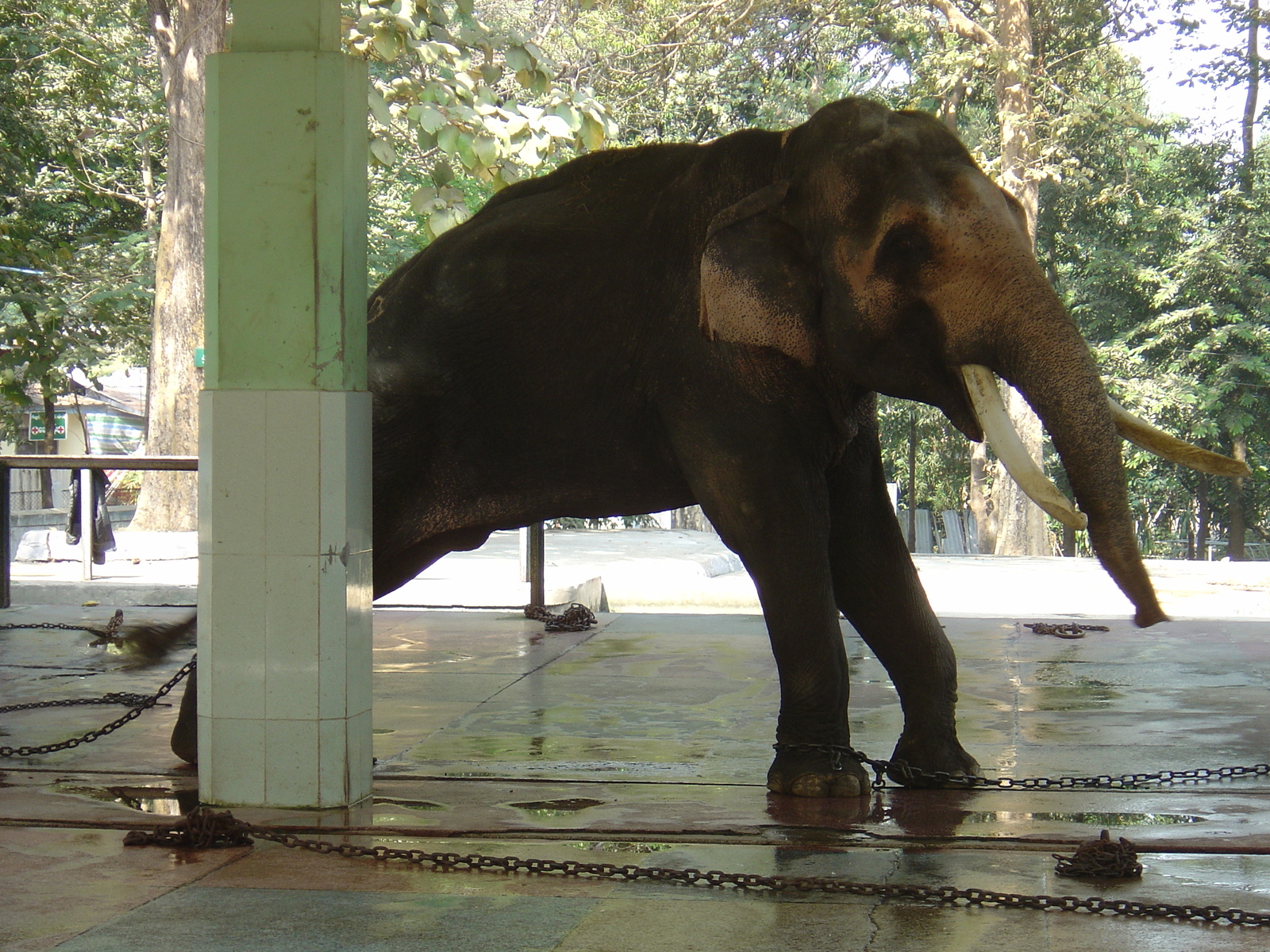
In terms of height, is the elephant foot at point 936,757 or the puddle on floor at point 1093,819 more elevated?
the elephant foot at point 936,757

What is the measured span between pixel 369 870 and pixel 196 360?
39.9 ft

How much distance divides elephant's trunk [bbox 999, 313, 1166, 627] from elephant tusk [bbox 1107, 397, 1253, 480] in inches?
5.4

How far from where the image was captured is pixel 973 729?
601cm

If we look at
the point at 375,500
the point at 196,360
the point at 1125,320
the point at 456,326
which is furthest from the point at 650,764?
the point at 1125,320

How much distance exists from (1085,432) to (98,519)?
9427 millimetres

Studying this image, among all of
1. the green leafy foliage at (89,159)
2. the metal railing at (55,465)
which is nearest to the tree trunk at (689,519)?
the green leafy foliage at (89,159)

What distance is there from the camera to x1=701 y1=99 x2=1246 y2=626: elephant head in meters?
4.27

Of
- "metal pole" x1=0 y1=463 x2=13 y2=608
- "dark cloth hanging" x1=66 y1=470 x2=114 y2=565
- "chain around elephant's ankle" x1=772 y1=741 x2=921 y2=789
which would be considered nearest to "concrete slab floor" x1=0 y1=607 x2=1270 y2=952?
"chain around elephant's ankle" x1=772 y1=741 x2=921 y2=789

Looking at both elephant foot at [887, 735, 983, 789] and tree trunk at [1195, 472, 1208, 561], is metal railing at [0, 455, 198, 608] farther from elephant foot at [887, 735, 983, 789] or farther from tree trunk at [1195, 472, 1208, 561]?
tree trunk at [1195, 472, 1208, 561]

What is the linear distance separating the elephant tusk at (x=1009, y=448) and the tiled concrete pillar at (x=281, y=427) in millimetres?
1865

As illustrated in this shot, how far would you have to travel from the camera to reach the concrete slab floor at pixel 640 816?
10.5ft

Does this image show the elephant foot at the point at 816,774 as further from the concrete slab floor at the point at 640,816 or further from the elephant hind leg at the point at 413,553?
the elephant hind leg at the point at 413,553

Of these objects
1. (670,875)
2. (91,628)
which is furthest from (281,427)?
(91,628)

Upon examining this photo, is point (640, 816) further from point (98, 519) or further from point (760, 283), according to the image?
point (98, 519)
